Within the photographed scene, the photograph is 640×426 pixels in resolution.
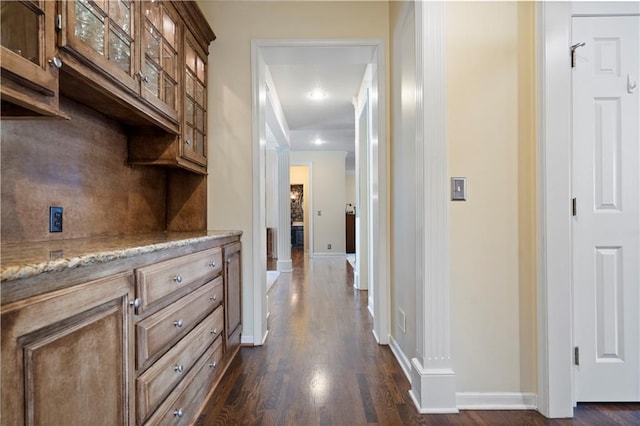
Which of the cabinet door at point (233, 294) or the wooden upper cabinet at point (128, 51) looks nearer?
the wooden upper cabinet at point (128, 51)

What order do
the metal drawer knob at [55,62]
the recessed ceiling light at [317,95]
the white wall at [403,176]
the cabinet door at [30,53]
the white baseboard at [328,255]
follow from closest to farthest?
the cabinet door at [30,53]
the metal drawer knob at [55,62]
the white wall at [403,176]
the recessed ceiling light at [317,95]
the white baseboard at [328,255]

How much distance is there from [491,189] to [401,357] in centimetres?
127

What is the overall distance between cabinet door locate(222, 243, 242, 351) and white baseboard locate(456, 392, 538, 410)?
1.46 m

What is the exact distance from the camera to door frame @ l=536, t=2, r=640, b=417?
1.62m

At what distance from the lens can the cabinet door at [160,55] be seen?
164cm

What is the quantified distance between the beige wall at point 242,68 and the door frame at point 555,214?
4.31 feet

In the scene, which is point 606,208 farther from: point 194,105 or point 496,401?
point 194,105

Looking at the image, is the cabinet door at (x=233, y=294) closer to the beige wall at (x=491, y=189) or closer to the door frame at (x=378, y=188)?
the door frame at (x=378, y=188)

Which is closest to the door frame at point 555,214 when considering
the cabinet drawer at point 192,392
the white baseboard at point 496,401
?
the white baseboard at point 496,401

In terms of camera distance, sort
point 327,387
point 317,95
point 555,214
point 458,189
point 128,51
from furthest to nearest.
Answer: point 317,95 < point 327,387 < point 458,189 < point 555,214 < point 128,51

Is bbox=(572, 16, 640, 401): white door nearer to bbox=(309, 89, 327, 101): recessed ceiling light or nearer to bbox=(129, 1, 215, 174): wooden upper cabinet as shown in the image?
bbox=(129, 1, 215, 174): wooden upper cabinet

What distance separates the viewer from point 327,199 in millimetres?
8555

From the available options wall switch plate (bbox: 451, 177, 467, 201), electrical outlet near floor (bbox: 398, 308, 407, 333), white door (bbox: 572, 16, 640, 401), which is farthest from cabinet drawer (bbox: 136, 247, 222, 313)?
white door (bbox: 572, 16, 640, 401)

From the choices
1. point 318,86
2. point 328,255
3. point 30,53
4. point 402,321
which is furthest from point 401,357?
point 328,255
